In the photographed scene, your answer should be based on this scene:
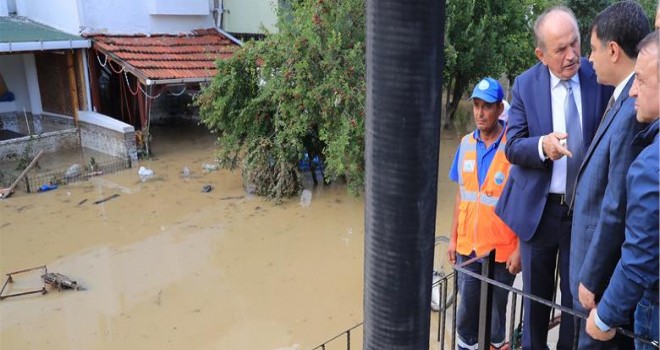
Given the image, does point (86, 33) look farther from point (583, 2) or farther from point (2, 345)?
point (583, 2)

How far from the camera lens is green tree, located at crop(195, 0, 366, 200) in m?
8.10

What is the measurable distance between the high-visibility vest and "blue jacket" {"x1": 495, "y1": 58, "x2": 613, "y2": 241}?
0.32 m

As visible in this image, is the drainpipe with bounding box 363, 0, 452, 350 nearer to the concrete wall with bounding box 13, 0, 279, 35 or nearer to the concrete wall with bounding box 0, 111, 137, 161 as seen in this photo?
the concrete wall with bounding box 13, 0, 279, 35

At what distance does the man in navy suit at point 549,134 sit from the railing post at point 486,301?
0.31 m

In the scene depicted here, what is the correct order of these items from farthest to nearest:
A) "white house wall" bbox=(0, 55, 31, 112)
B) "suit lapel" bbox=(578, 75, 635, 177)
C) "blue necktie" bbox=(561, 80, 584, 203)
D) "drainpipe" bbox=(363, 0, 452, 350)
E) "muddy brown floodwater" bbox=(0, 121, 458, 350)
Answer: "white house wall" bbox=(0, 55, 31, 112) < "muddy brown floodwater" bbox=(0, 121, 458, 350) < "blue necktie" bbox=(561, 80, 584, 203) < "suit lapel" bbox=(578, 75, 635, 177) < "drainpipe" bbox=(363, 0, 452, 350)

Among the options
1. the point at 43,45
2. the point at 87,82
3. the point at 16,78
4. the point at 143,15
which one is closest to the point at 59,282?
the point at 43,45

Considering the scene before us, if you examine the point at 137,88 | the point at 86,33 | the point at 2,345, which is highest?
the point at 86,33

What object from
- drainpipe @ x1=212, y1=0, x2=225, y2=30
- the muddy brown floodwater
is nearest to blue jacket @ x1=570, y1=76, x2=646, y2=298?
the muddy brown floodwater

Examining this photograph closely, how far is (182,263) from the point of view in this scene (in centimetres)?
705

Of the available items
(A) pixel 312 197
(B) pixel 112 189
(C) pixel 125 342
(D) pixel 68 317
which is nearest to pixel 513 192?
(C) pixel 125 342

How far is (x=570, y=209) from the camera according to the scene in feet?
8.24

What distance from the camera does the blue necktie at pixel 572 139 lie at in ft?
8.25

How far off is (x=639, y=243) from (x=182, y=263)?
6131 mm

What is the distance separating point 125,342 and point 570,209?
449 centimetres
